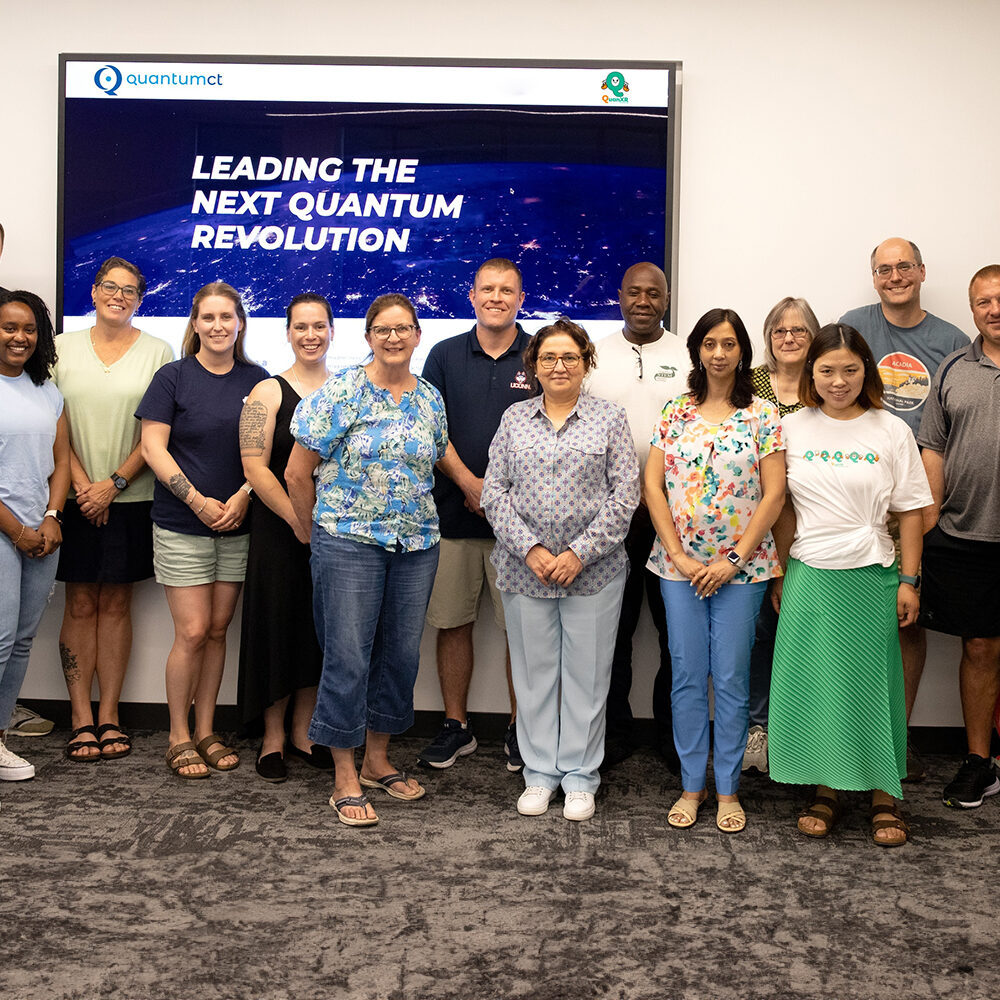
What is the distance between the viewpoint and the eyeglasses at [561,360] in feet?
10.6

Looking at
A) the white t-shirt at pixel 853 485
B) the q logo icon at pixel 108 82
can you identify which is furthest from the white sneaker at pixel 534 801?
the q logo icon at pixel 108 82

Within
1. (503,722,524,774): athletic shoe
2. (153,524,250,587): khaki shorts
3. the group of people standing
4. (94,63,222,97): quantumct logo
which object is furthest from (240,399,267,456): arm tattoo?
(94,63,222,97): quantumct logo

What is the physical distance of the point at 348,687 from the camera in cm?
313

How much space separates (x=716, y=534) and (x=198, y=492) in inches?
70.6

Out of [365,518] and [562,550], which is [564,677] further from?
[365,518]

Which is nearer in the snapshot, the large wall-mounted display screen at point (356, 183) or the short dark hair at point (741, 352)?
the short dark hair at point (741, 352)

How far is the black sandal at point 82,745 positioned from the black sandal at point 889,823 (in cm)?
273


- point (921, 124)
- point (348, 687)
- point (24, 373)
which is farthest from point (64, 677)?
point (921, 124)

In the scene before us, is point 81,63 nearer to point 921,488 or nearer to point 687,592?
point 687,592

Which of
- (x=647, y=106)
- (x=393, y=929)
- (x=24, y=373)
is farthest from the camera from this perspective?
(x=647, y=106)

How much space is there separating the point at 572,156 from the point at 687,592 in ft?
6.17

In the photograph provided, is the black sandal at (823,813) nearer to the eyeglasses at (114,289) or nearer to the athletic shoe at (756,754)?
the athletic shoe at (756,754)

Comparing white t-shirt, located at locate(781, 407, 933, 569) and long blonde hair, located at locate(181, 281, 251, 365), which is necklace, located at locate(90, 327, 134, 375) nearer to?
long blonde hair, located at locate(181, 281, 251, 365)

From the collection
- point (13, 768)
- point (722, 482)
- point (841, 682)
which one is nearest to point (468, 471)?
point (722, 482)
